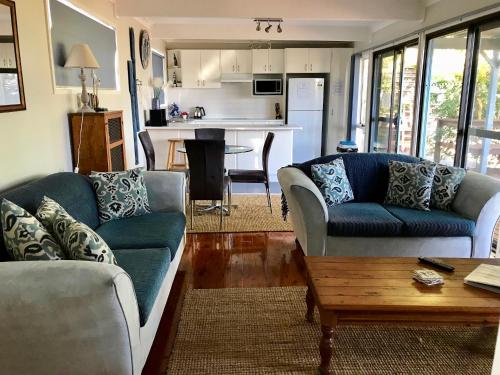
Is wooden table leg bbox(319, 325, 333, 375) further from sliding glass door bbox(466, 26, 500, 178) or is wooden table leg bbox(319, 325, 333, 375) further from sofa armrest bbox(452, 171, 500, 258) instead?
sliding glass door bbox(466, 26, 500, 178)

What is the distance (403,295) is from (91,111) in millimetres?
2897

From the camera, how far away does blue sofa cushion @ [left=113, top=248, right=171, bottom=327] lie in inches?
71.9

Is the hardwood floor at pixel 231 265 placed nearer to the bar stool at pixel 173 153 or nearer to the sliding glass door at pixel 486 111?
the sliding glass door at pixel 486 111

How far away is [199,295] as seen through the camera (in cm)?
273

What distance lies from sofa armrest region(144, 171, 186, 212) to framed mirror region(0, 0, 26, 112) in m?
1.03

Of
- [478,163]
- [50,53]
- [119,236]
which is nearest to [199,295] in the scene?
[119,236]

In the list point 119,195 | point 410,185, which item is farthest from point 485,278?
point 119,195

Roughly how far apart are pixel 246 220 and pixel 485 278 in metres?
2.63

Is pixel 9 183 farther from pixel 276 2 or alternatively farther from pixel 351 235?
pixel 276 2

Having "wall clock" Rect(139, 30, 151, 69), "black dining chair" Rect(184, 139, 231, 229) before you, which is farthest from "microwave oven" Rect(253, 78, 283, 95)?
"black dining chair" Rect(184, 139, 231, 229)

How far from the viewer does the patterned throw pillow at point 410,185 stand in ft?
10.5

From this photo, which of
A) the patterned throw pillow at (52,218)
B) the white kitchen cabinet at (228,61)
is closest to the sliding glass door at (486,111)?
the patterned throw pillow at (52,218)

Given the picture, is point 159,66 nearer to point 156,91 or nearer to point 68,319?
point 156,91

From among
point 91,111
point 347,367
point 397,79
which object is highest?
point 397,79
